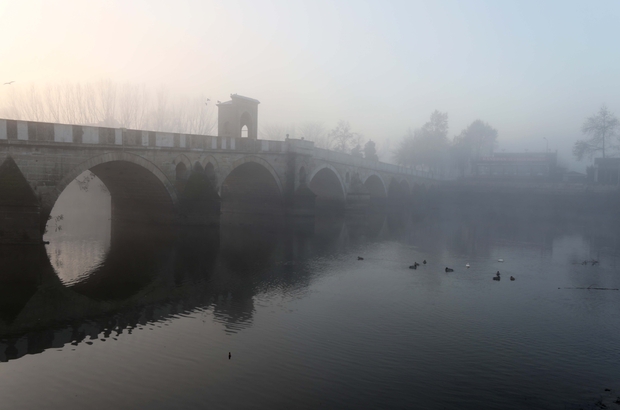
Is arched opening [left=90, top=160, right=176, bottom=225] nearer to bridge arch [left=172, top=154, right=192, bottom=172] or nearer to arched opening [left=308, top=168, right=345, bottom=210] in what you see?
bridge arch [left=172, top=154, right=192, bottom=172]

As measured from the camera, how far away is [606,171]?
5688 cm

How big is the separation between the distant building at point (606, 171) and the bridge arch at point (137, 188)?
48818 mm

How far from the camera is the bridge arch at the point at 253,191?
102 feet

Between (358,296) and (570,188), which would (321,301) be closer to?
(358,296)

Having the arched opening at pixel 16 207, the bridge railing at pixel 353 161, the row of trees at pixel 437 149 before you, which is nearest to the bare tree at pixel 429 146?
the row of trees at pixel 437 149

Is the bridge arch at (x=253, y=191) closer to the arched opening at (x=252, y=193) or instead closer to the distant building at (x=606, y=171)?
the arched opening at (x=252, y=193)

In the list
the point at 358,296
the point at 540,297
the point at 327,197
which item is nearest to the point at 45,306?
the point at 358,296

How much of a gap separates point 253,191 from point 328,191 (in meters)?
9.39

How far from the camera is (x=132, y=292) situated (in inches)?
486

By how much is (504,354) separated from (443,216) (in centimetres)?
3185

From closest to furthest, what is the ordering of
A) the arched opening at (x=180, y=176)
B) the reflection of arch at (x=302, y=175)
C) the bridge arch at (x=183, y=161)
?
the bridge arch at (x=183, y=161), the arched opening at (x=180, y=176), the reflection of arch at (x=302, y=175)

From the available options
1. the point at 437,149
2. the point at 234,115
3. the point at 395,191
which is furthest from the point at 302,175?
the point at 437,149

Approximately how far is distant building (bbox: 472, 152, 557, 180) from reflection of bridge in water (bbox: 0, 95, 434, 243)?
124ft

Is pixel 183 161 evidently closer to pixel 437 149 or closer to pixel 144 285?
pixel 144 285
